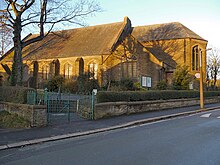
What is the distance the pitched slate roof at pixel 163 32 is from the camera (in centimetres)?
4034

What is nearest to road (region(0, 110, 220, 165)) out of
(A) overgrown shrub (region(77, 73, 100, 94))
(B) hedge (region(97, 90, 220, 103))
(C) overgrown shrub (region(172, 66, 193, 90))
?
(B) hedge (region(97, 90, 220, 103))

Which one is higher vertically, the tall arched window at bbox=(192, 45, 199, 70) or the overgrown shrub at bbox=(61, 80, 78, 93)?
the tall arched window at bbox=(192, 45, 199, 70)

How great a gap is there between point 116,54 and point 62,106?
20.3 m

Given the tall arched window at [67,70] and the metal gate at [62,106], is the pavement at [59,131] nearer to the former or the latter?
the metal gate at [62,106]

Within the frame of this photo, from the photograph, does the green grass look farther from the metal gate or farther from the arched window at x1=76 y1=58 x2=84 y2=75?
the arched window at x1=76 y1=58 x2=84 y2=75

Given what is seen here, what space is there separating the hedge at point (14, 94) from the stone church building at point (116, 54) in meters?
16.7

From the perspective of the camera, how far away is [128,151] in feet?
22.6

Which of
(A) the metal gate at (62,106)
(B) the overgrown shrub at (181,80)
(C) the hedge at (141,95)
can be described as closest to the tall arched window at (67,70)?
(B) the overgrown shrub at (181,80)

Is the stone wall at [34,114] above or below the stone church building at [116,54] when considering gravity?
below

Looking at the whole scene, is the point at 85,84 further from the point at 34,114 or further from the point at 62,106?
the point at 34,114

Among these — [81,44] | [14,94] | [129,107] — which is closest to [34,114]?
[14,94]

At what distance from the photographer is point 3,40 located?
3581cm

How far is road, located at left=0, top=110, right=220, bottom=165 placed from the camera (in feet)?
19.6

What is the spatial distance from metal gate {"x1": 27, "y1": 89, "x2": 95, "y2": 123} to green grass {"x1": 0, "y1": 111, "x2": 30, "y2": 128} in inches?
39.0
